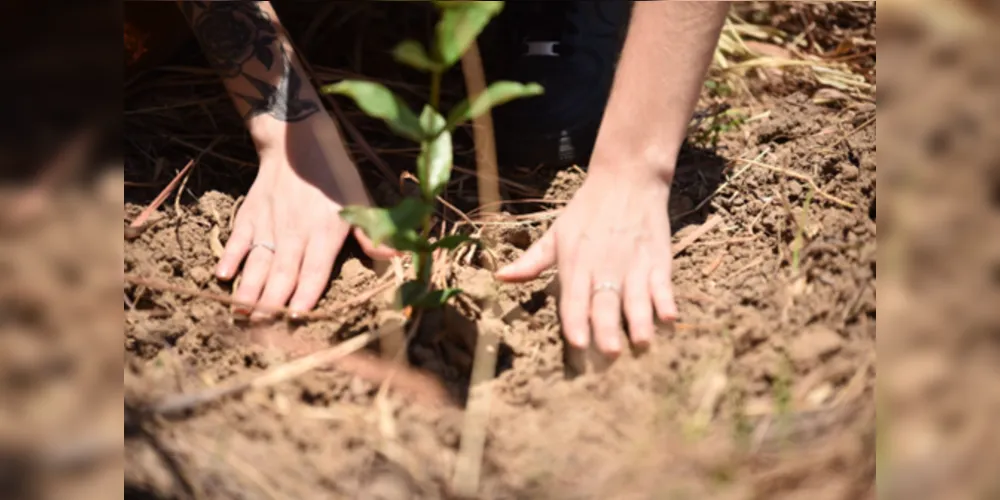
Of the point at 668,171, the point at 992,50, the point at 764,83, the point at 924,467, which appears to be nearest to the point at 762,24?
the point at 764,83

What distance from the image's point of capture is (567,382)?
107 centimetres

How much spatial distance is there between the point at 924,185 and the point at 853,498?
0.52 meters

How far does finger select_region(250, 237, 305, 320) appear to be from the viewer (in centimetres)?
122

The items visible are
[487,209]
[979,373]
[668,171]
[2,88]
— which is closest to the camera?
[979,373]

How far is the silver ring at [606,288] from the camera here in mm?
1169

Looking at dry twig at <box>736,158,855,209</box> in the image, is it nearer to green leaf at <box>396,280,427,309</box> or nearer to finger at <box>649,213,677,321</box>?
finger at <box>649,213,677,321</box>

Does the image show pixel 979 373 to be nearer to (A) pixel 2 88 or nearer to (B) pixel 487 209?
(B) pixel 487 209

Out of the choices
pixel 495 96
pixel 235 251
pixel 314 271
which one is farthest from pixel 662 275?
pixel 235 251

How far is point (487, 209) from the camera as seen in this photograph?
1428 millimetres

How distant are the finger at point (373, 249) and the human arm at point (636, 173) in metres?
0.19

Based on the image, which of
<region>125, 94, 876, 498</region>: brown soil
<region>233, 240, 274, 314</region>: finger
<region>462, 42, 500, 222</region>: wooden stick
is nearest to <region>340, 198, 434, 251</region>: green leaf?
<region>125, 94, 876, 498</region>: brown soil

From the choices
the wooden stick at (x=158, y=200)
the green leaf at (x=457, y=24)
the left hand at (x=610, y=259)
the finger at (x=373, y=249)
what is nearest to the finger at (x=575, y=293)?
the left hand at (x=610, y=259)

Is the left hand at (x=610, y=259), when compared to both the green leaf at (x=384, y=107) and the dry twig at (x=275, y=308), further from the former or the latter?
the green leaf at (x=384, y=107)

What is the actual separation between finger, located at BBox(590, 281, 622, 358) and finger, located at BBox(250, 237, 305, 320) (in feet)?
1.49
